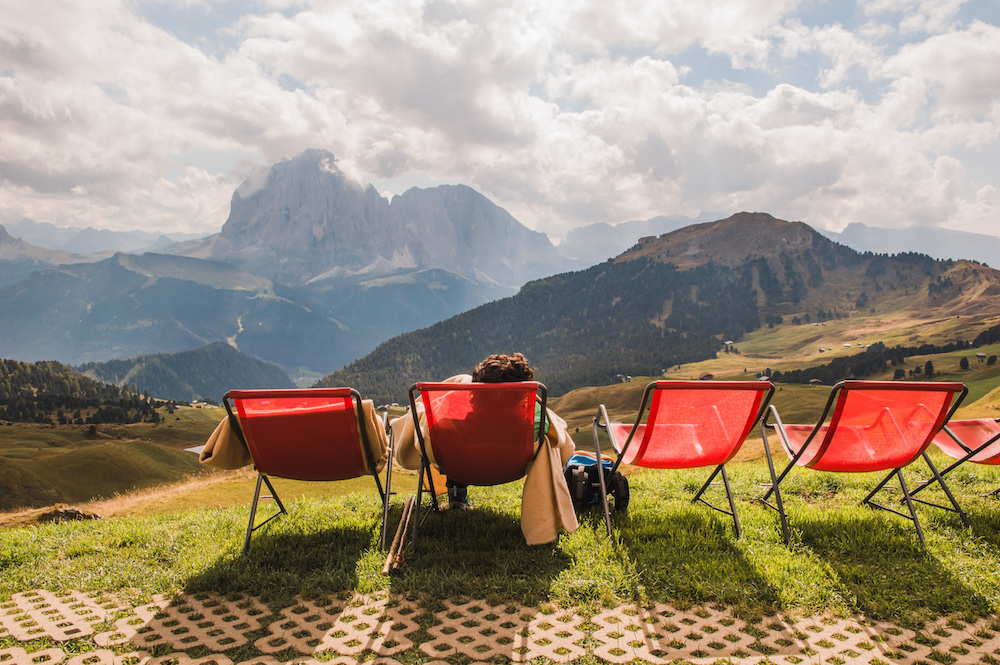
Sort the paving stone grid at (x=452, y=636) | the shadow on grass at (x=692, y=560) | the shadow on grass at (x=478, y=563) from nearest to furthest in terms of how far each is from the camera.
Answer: the paving stone grid at (x=452, y=636) → the shadow on grass at (x=692, y=560) → the shadow on grass at (x=478, y=563)

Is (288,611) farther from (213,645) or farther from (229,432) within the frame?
(229,432)

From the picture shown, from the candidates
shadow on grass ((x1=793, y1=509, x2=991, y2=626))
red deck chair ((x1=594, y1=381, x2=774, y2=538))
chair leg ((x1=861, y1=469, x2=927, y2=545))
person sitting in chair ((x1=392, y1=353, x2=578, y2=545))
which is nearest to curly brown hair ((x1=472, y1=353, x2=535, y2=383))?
person sitting in chair ((x1=392, y1=353, x2=578, y2=545))

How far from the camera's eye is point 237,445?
560 cm

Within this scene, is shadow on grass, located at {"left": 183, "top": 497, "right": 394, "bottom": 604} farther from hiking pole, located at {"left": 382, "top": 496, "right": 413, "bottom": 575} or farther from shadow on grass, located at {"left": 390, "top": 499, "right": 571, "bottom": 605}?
shadow on grass, located at {"left": 390, "top": 499, "right": 571, "bottom": 605}

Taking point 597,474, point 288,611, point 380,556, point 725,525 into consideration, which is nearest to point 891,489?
point 725,525

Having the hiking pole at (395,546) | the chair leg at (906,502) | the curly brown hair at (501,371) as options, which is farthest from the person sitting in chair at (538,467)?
the chair leg at (906,502)

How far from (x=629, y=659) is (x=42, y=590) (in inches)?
189

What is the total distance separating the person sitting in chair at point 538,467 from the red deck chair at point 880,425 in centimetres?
209

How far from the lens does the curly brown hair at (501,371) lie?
5.51m

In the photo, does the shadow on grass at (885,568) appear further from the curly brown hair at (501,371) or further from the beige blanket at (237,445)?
the beige blanket at (237,445)

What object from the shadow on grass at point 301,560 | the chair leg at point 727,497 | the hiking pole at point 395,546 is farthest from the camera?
the chair leg at point 727,497

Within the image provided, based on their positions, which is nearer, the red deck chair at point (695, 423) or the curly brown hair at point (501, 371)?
the red deck chair at point (695, 423)

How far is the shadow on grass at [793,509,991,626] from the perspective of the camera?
3982 mm

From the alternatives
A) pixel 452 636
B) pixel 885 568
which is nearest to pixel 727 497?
pixel 885 568
